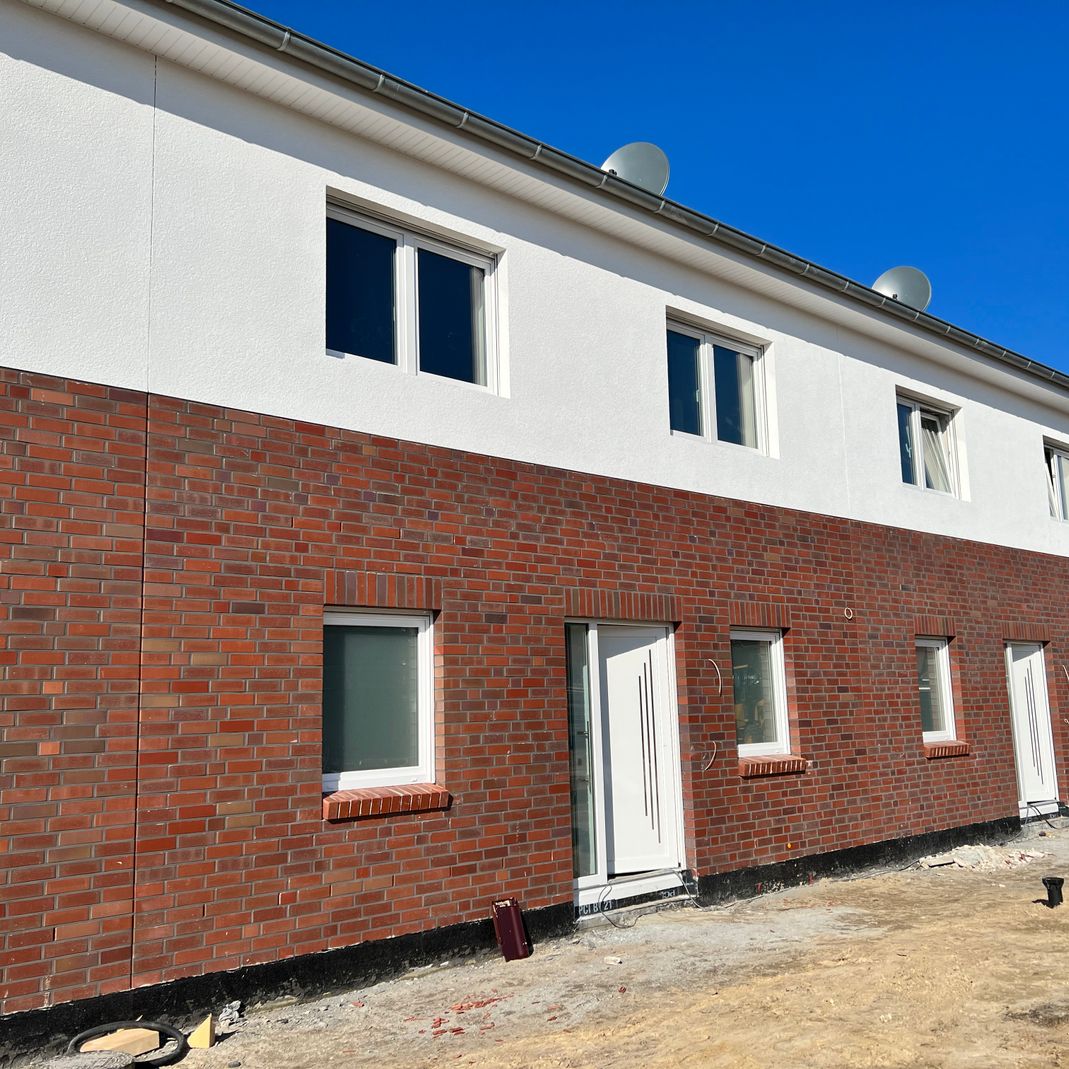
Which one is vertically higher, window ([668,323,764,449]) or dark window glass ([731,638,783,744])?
window ([668,323,764,449])

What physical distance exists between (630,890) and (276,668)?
11.8 ft

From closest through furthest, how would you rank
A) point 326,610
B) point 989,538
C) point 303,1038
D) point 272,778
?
point 303,1038, point 272,778, point 326,610, point 989,538

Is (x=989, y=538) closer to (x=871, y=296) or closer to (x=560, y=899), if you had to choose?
(x=871, y=296)

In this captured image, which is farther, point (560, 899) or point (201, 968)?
point (560, 899)

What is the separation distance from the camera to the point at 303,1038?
18.2ft

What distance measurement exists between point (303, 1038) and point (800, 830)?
17.7 ft

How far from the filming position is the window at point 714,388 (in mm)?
9477

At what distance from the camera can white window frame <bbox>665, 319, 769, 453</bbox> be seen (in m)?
9.56

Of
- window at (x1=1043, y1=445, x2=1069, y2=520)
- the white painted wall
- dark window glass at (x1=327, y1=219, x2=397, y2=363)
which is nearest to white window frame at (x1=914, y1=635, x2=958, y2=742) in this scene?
the white painted wall

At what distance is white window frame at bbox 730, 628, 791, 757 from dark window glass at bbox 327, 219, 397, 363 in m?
4.31

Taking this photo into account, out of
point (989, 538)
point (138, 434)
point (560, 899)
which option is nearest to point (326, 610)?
point (138, 434)

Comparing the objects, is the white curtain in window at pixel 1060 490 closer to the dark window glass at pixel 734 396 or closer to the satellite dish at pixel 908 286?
the satellite dish at pixel 908 286

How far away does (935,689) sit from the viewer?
39.0ft

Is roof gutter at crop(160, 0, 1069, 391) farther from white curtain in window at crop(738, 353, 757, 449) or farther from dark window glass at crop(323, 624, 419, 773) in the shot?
dark window glass at crop(323, 624, 419, 773)
